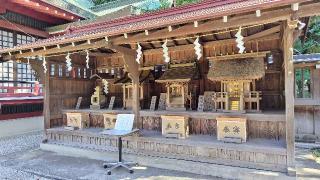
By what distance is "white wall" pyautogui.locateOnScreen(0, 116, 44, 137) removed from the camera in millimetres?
10618

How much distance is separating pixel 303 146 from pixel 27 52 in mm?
10148

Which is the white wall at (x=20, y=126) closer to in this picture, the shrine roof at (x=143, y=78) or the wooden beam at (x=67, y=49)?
the wooden beam at (x=67, y=49)

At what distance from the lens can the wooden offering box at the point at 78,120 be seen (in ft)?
28.1

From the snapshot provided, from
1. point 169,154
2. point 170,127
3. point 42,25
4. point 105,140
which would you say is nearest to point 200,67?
point 170,127

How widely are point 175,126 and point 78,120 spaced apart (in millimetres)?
3804

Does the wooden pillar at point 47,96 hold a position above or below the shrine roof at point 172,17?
below

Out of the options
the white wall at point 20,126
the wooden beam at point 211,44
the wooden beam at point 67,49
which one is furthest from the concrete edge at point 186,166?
the white wall at point 20,126

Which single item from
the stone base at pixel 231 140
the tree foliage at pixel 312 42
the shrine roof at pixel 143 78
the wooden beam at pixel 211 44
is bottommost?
the stone base at pixel 231 140

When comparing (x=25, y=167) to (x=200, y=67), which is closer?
(x=25, y=167)

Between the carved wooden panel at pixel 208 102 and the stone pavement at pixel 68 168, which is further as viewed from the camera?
the carved wooden panel at pixel 208 102

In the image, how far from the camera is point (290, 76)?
509 cm

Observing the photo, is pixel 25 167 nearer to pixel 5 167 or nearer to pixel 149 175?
pixel 5 167

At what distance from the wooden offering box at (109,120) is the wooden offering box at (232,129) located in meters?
3.53

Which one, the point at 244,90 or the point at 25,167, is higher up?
the point at 244,90
